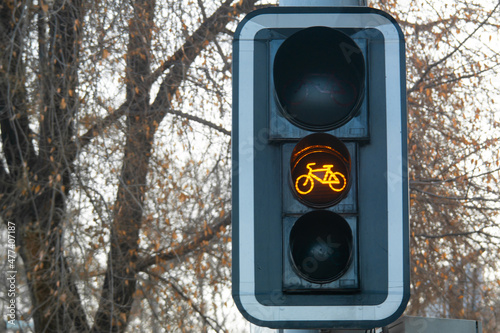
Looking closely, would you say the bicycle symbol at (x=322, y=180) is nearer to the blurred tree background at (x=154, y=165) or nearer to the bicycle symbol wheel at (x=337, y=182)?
the bicycle symbol wheel at (x=337, y=182)

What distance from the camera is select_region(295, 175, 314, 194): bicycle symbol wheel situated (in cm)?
244

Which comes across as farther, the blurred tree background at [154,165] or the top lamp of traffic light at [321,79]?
the blurred tree background at [154,165]

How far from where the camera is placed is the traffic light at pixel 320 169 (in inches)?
93.7

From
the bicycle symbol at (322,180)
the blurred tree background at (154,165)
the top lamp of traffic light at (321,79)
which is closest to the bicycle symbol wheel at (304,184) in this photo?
the bicycle symbol at (322,180)

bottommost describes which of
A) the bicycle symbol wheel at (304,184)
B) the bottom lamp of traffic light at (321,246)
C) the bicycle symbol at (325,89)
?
the bottom lamp of traffic light at (321,246)

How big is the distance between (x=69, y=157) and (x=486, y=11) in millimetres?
4690

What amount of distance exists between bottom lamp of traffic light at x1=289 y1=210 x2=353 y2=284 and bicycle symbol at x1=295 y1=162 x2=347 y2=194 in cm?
9

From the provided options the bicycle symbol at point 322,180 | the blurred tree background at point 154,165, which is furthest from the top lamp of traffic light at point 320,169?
the blurred tree background at point 154,165

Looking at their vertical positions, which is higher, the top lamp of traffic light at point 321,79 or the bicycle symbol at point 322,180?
the top lamp of traffic light at point 321,79

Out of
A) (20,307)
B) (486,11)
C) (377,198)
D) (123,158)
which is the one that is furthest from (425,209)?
(377,198)

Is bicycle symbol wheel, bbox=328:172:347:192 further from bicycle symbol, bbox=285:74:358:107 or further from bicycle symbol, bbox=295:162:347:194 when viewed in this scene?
bicycle symbol, bbox=285:74:358:107

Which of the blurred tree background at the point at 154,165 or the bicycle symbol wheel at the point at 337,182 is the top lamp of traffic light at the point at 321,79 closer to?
the bicycle symbol wheel at the point at 337,182

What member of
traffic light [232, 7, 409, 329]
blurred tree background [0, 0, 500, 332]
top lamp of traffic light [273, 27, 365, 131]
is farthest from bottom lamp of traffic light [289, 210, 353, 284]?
blurred tree background [0, 0, 500, 332]

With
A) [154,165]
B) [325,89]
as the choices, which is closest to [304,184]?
[325,89]
